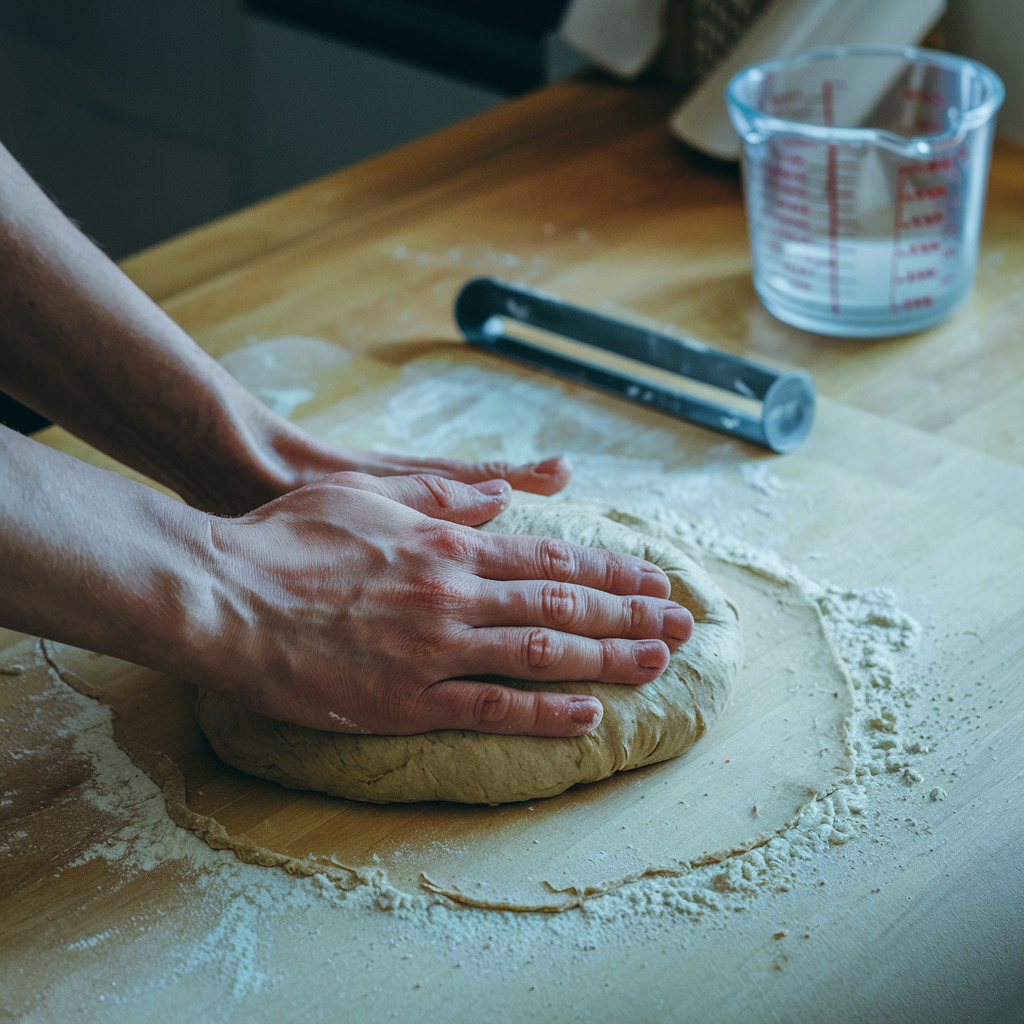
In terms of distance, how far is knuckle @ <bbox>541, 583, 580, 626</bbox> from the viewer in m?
0.97

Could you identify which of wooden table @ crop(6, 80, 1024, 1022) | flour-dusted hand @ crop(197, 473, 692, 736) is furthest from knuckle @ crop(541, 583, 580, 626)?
wooden table @ crop(6, 80, 1024, 1022)

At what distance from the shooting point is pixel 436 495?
1109 mm

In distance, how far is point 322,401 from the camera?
151 centimetres

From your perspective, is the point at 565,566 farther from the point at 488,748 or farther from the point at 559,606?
the point at 488,748

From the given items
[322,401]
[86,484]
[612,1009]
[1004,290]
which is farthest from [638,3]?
[612,1009]

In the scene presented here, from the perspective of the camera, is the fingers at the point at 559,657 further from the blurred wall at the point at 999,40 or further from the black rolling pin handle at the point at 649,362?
the blurred wall at the point at 999,40

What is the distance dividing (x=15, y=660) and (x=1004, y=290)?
147 cm

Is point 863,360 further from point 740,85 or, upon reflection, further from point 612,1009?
point 612,1009

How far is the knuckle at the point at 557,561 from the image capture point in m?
1.01

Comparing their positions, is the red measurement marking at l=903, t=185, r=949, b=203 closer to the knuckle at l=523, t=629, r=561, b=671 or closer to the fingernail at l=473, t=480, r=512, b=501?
the fingernail at l=473, t=480, r=512, b=501

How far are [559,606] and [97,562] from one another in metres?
0.39

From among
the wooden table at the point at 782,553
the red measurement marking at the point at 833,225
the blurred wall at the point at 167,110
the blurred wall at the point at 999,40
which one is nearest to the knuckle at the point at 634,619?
the wooden table at the point at 782,553

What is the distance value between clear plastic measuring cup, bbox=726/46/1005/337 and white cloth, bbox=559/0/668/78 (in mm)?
623

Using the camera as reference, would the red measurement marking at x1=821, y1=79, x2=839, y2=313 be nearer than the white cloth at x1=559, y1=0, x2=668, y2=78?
Yes
